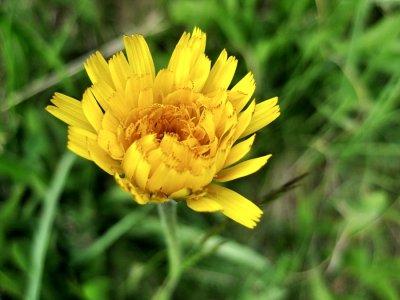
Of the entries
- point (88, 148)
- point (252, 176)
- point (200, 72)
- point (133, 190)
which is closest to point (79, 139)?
point (88, 148)

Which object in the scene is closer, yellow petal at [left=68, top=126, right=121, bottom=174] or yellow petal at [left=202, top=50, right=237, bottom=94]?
yellow petal at [left=68, top=126, right=121, bottom=174]

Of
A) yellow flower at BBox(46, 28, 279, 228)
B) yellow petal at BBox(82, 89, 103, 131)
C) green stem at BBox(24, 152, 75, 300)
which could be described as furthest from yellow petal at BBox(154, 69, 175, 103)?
green stem at BBox(24, 152, 75, 300)

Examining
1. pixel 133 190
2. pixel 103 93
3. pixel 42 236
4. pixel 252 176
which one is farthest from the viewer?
pixel 252 176

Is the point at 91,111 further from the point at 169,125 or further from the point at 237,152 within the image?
the point at 237,152

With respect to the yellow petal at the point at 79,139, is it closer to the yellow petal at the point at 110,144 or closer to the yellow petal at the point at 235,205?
the yellow petal at the point at 110,144

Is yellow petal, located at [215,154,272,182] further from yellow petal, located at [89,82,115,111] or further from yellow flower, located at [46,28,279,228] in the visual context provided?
yellow petal, located at [89,82,115,111]

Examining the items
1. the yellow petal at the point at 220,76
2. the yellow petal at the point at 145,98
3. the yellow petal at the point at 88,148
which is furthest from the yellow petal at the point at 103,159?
the yellow petal at the point at 220,76
